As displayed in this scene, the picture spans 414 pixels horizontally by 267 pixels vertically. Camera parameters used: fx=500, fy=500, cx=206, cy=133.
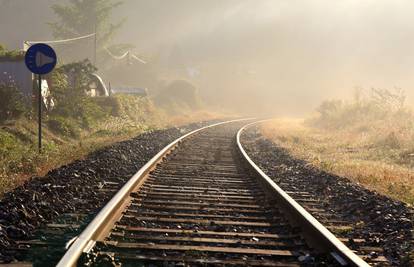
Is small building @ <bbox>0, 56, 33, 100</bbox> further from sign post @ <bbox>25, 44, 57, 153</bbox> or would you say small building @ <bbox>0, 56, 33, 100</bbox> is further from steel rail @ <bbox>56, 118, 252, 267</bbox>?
steel rail @ <bbox>56, 118, 252, 267</bbox>

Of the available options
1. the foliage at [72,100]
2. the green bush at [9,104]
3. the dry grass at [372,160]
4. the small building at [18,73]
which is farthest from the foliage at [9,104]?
the dry grass at [372,160]

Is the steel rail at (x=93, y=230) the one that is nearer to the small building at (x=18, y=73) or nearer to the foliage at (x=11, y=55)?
the small building at (x=18, y=73)

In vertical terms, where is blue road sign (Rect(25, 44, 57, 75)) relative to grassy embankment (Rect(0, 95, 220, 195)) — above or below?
above

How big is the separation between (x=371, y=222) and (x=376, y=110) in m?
23.8

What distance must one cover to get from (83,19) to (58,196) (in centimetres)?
5278

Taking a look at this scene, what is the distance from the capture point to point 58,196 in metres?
6.92

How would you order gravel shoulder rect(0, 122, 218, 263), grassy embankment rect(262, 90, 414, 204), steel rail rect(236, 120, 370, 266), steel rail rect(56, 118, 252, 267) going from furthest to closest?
grassy embankment rect(262, 90, 414, 204) < gravel shoulder rect(0, 122, 218, 263) < steel rail rect(236, 120, 370, 266) < steel rail rect(56, 118, 252, 267)

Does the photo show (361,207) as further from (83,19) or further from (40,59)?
(83,19)

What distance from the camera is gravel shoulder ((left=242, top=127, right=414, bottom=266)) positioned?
17.3 feet

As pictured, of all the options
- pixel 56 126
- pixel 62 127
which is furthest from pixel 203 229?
pixel 56 126

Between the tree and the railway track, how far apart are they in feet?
165

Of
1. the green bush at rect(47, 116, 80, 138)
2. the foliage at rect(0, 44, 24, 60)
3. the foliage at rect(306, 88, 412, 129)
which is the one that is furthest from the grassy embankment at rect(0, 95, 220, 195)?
the foliage at rect(306, 88, 412, 129)

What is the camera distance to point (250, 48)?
120000 millimetres

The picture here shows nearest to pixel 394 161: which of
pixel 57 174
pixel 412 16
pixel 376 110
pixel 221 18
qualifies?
pixel 57 174
